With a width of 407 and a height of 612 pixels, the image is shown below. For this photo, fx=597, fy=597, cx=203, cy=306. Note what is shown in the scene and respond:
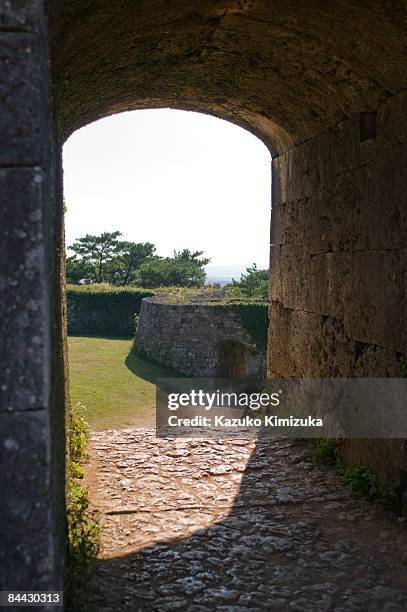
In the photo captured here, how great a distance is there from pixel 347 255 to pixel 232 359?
44.2 feet

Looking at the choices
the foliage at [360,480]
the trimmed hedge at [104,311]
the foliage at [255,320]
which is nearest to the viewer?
the foliage at [360,480]

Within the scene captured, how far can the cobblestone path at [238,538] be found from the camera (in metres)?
3.55

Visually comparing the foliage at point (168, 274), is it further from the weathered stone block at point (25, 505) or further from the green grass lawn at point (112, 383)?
the weathered stone block at point (25, 505)

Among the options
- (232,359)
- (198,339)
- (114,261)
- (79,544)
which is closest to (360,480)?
(79,544)

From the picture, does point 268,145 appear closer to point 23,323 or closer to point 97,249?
point 23,323

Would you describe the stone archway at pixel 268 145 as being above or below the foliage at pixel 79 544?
above

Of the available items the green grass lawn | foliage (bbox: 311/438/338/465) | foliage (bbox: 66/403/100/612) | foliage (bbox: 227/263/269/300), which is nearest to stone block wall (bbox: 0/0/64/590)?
foliage (bbox: 66/403/100/612)

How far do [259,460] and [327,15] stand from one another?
4.12m

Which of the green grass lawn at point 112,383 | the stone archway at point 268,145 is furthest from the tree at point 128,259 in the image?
the stone archway at point 268,145

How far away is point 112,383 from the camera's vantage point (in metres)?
13.9

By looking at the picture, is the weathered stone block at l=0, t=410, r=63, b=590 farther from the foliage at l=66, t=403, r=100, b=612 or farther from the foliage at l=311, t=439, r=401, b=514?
the foliage at l=311, t=439, r=401, b=514

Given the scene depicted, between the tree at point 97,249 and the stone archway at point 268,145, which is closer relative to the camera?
the stone archway at point 268,145

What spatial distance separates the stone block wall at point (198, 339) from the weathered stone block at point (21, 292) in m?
15.0

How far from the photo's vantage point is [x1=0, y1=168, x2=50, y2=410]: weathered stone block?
2.43 meters
